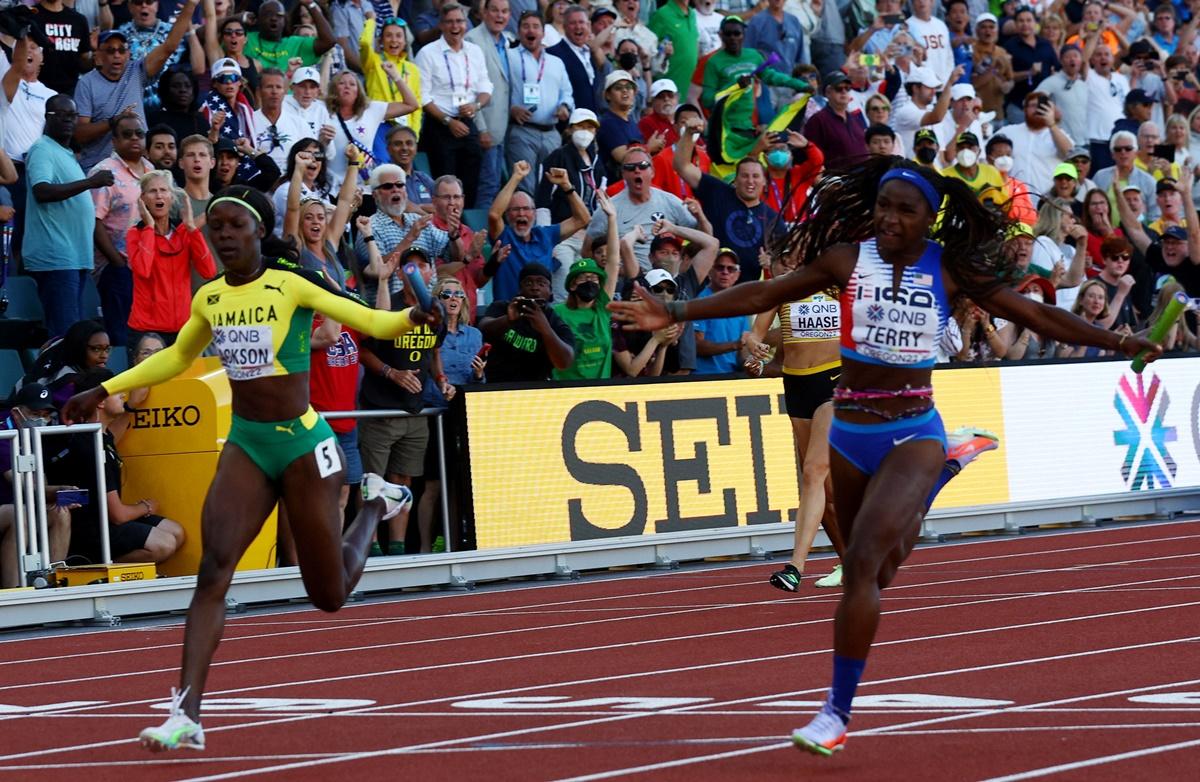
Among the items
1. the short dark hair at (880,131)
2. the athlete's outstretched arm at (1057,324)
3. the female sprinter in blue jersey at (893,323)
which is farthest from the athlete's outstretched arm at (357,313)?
the short dark hair at (880,131)

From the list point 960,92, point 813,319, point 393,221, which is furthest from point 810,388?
point 960,92

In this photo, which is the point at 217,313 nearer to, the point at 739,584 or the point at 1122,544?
the point at 739,584

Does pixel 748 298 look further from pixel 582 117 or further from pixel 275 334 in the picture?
pixel 582 117

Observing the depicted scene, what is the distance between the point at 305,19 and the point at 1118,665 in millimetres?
11883

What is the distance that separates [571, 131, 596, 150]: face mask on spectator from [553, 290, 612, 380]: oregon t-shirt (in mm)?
2668

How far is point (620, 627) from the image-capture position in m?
12.4

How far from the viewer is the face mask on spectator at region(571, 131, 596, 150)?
19250mm

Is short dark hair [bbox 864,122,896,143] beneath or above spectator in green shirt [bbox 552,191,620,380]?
above

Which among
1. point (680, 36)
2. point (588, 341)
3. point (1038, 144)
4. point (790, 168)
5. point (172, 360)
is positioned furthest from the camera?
point (1038, 144)

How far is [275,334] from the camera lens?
332 inches

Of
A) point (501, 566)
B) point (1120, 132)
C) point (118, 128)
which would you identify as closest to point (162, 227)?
point (118, 128)

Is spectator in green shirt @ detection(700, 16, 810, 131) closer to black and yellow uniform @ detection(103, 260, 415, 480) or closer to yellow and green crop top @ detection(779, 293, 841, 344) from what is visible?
yellow and green crop top @ detection(779, 293, 841, 344)

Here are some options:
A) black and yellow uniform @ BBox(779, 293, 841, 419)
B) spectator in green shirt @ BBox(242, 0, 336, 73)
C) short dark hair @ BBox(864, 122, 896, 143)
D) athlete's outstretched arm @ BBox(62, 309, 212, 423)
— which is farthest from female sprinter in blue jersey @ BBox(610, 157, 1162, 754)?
short dark hair @ BBox(864, 122, 896, 143)

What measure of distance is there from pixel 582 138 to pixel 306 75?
2.96 metres
